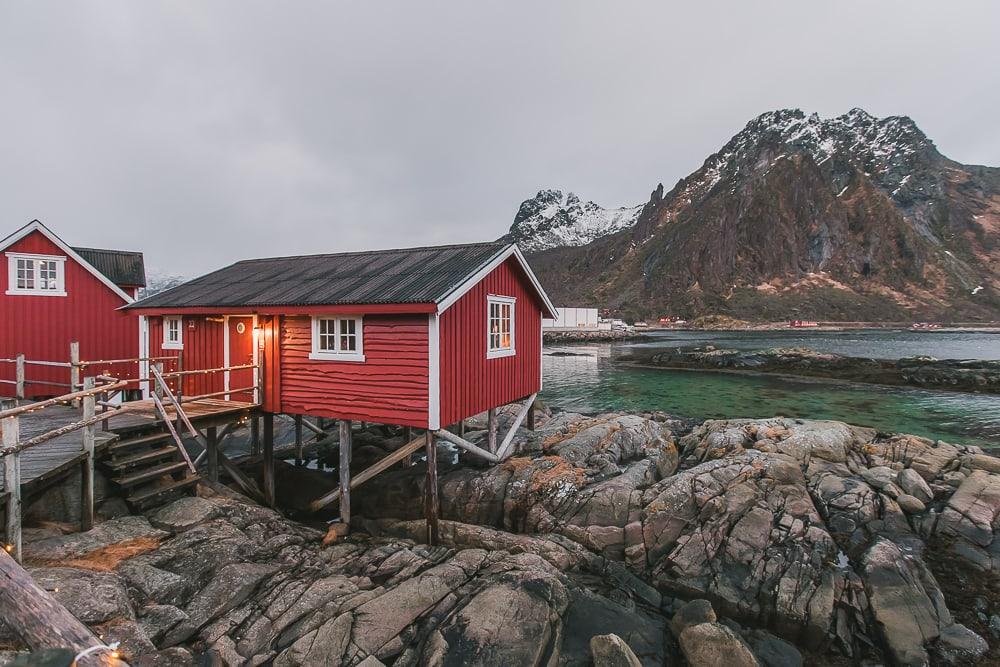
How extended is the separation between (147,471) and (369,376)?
4.41 metres

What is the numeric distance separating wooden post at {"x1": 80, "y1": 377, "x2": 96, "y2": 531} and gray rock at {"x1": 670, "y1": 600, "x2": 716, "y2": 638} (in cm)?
949

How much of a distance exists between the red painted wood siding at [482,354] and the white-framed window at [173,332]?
330 inches

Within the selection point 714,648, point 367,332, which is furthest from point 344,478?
point 714,648

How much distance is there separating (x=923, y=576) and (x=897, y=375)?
31696 millimetres

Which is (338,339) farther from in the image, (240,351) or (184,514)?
(184,514)

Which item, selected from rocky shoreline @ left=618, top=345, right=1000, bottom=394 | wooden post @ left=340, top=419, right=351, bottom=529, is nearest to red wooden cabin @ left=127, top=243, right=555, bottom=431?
wooden post @ left=340, top=419, right=351, bottom=529

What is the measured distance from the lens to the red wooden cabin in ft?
31.6

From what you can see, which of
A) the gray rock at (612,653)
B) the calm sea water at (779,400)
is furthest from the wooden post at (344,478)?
the calm sea water at (779,400)

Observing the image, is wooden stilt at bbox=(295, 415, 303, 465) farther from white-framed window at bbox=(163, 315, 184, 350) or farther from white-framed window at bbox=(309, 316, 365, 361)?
white-framed window at bbox=(309, 316, 365, 361)

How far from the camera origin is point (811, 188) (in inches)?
6476

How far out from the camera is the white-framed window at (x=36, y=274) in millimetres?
14008

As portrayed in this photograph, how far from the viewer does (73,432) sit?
9602 mm

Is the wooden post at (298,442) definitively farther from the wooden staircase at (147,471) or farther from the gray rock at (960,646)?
the gray rock at (960,646)

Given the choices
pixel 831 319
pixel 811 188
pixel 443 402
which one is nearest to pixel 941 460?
pixel 443 402
